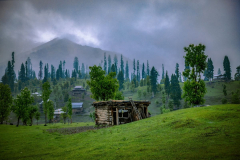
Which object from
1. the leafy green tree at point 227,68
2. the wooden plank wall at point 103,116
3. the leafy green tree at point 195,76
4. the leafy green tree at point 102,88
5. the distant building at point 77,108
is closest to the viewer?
the wooden plank wall at point 103,116

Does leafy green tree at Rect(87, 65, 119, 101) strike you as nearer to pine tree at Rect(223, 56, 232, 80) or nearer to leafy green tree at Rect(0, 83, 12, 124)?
leafy green tree at Rect(0, 83, 12, 124)

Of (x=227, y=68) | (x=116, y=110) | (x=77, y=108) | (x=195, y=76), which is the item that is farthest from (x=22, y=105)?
(x=227, y=68)

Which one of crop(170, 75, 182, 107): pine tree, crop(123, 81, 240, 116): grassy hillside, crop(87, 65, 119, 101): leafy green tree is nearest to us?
crop(87, 65, 119, 101): leafy green tree

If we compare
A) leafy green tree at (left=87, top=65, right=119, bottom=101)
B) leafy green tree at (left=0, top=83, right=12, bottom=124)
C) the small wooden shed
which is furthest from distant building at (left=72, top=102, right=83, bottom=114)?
the small wooden shed

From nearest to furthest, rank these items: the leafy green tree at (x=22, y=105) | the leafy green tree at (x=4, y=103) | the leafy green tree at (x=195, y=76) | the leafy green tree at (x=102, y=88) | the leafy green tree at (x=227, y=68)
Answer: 1. the leafy green tree at (x=195, y=76)
2. the leafy green tree at (x=22, y=105)
3. the leafy green tree at (x=4, y=103)
4. the leafy green tree at (x=102, y=88)
5. the leafy green tree at (x=227, y=68)

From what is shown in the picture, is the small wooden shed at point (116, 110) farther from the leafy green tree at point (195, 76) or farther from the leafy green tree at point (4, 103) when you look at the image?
the leafy green tree at point (4, 103)

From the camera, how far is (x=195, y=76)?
34781 millimetres

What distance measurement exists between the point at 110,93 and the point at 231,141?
38.0 m

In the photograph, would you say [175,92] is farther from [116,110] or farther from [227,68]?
[116,110]

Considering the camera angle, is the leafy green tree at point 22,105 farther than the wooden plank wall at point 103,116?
Yes

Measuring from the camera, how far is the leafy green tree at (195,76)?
33.6 meters

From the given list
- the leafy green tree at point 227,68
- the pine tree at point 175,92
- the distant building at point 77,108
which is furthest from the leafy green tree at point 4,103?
the leafy green tree at point 227,68

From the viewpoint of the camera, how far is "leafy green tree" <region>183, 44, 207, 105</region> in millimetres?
33562

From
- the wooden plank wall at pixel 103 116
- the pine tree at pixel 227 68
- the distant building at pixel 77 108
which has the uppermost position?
the pine tree at pixel 227 68
